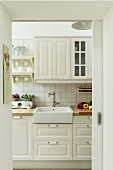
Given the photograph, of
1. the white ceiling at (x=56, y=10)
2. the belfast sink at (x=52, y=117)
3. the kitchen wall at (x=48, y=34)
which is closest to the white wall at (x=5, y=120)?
the white ceiling at (x=56, y=10)

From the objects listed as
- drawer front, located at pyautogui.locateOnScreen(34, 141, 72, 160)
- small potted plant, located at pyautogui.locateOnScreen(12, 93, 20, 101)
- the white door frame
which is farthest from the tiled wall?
the white door frame

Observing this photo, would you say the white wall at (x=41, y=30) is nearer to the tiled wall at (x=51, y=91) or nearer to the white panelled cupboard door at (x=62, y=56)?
the white panelled cupboard door at (x=62, y=56)

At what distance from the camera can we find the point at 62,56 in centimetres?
335

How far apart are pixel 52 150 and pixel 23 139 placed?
18.8 inches

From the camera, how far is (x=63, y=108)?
3523 mm

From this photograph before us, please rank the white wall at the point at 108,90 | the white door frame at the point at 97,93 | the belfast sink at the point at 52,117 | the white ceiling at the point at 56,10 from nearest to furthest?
the white ceiling at the point at 56,10, the white wall at the point at 108,90, the white door frame at the point at 97,93, the belfast sink at the point at 52,117

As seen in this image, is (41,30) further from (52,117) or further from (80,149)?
(80,149)

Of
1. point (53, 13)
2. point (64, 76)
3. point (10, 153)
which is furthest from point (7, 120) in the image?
point (64, 76)

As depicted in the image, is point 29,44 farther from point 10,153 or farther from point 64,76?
point 10,153

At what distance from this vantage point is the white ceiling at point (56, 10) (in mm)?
1416

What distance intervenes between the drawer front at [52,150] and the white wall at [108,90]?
4.28ft

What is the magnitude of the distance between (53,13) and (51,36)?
1.73m

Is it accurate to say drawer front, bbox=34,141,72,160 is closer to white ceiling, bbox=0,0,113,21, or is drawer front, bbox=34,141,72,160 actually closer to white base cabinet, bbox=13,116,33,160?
white base cabinet, bbox=13,116,33,160

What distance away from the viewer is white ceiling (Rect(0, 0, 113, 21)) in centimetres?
142
